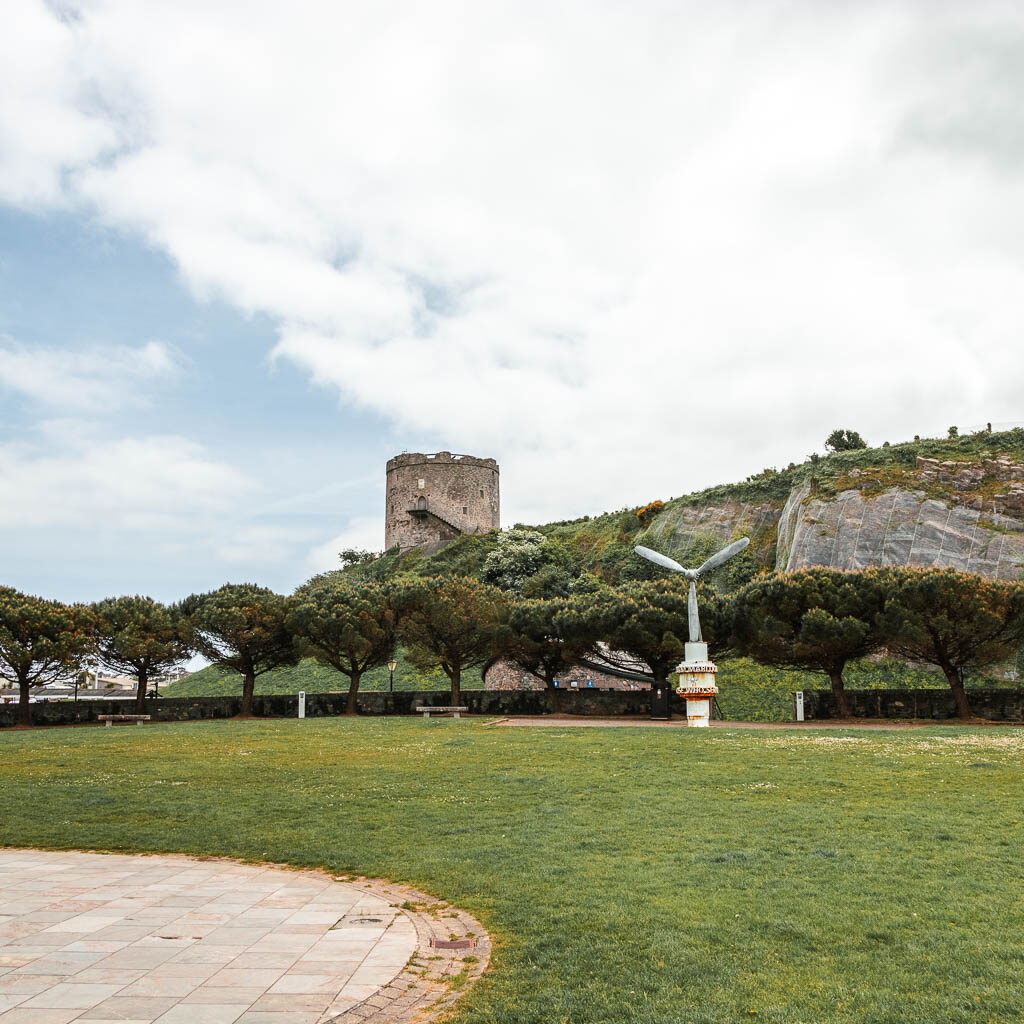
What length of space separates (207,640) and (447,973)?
3906 centimetres

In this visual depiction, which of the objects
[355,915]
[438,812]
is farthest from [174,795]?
[355,915]

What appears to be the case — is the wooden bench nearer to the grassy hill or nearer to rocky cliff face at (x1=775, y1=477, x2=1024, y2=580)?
the grassy hill

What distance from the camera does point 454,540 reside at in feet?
274

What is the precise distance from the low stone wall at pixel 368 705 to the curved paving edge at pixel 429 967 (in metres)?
31.9

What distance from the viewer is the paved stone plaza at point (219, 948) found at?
5602mm

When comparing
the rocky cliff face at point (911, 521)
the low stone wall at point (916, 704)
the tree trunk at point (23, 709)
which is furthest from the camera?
the rocky cliff face at point (911, 521)

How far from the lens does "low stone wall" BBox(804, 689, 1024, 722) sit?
3531cm

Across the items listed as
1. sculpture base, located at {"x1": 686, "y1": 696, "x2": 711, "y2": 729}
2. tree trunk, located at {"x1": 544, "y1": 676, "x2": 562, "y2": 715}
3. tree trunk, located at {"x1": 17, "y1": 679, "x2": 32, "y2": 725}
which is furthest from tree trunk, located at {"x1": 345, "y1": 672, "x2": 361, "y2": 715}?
sculpture base, located at {"x1": 686, "y1": 696, "x2": 711, "y2": 729}

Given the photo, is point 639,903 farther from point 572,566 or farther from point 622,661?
point 572,566

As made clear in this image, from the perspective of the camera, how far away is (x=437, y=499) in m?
89.8

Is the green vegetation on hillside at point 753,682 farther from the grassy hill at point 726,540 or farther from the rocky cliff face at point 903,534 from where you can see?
the rocky cliff face at point 903,534

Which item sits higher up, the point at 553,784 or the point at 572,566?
the point at 572,566

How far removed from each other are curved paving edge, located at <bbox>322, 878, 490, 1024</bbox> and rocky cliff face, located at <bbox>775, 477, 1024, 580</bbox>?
46.7m

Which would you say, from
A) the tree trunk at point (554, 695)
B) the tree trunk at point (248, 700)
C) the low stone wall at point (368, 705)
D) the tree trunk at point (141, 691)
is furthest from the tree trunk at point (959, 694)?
the tree trunk at point (141, 691)
